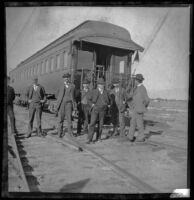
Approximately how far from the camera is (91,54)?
881 centimetres

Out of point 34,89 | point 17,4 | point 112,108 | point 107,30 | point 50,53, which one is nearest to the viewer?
point 17,4

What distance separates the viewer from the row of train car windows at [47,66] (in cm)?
936

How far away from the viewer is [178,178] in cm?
421

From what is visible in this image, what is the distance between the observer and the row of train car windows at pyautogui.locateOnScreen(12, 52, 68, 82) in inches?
369

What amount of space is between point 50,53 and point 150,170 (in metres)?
7.50

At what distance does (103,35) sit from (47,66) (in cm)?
354

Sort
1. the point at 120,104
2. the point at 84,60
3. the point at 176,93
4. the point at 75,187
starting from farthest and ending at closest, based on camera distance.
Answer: the point at 84,60
the point at 120,104
the point at 176,93
the point at 75,187

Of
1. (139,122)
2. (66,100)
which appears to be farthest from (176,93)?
(66,100)

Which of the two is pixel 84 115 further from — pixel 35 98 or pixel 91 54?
pixel 91 54

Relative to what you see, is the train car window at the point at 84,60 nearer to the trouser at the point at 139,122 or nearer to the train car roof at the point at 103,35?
the train car roof at the point at 103,35

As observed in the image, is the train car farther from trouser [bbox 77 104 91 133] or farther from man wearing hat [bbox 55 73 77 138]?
man wearing hat [bbox 55 73 77 138]

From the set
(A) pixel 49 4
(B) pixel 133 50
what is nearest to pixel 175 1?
(A) pixel 49 4

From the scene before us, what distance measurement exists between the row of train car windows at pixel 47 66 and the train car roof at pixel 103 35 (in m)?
0.92

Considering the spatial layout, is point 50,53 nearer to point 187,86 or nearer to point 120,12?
point 120,12
